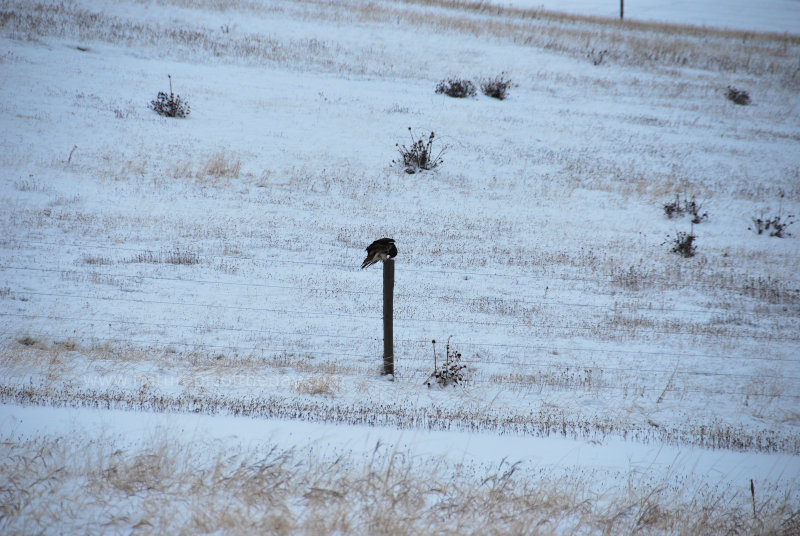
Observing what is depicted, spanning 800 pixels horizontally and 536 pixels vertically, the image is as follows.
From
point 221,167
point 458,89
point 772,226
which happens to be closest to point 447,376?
point 221,167

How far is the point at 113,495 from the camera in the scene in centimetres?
375

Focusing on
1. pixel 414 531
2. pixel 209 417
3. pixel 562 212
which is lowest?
pixel 414 531

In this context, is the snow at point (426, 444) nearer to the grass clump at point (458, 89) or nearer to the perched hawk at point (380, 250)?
the perched hawk at point (380, 250)

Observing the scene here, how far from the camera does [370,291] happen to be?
8727 millimetres

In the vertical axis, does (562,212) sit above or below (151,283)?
above

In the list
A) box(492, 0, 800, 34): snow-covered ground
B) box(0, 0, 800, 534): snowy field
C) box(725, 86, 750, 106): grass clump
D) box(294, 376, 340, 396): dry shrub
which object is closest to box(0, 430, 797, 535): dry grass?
box(0, 0, 800, 534): snowy field

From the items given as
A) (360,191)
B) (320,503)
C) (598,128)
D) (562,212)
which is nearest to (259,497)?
(320,503)

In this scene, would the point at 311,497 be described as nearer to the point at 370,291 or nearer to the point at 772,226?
the point at 370,291

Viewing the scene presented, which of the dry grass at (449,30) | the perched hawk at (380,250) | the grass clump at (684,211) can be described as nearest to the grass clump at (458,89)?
the dry grass at (449,30)

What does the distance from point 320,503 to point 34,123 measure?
13.7 metres

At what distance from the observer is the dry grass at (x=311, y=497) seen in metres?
3.64

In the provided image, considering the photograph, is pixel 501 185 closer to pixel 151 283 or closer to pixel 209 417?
pixel 151 283

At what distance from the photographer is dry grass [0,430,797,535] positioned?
364cm

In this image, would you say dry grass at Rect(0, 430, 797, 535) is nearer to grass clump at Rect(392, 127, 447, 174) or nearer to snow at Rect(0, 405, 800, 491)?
snow at Rect(0, 405, 800, 491)
